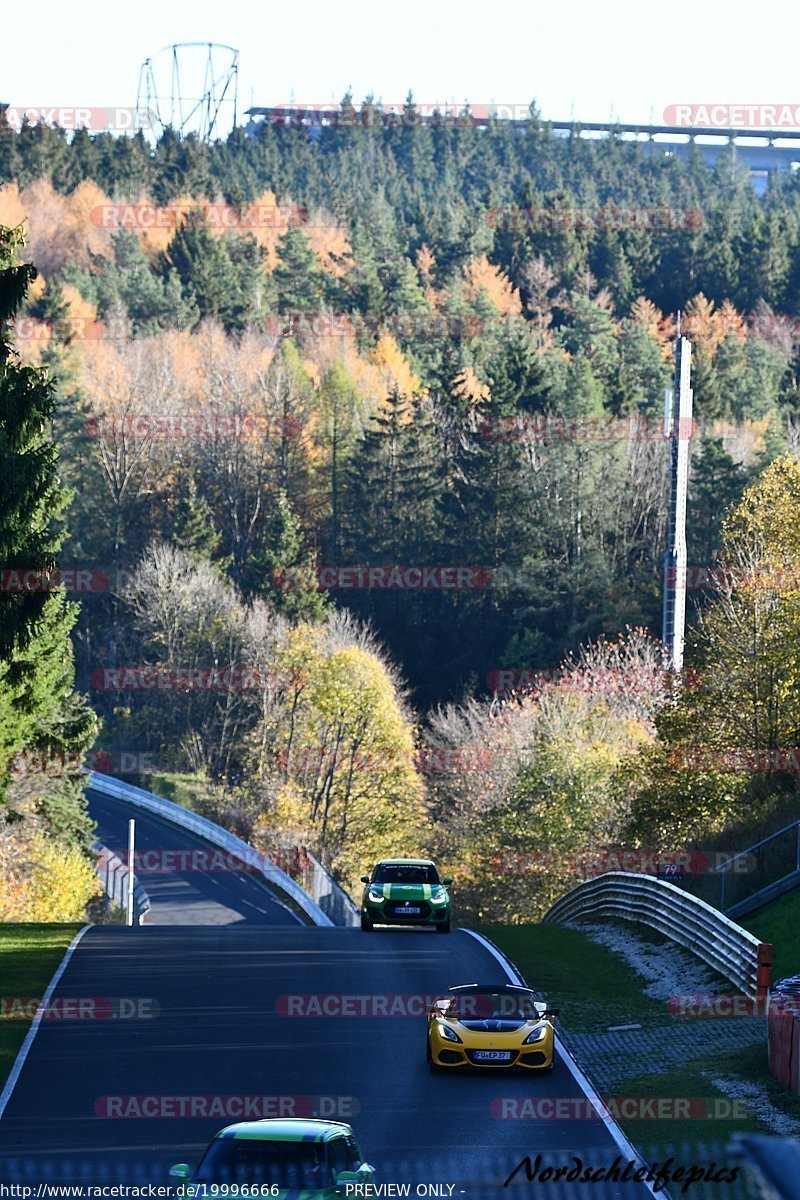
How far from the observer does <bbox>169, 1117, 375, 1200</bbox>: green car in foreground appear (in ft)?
39.6

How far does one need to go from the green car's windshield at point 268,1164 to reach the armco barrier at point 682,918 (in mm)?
11780

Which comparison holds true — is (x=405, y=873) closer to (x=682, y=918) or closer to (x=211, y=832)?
(x=682, y=918)

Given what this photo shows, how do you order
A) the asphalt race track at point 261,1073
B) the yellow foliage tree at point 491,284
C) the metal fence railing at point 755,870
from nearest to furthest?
1. the asphalt race track at point 261,1073
2. the metal fence railing at point 755,870
3. the yellow foliage tree at point 491,284

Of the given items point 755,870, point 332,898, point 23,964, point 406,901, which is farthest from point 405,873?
point 332,898

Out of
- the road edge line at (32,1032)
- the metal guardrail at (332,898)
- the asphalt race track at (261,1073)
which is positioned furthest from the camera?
the metal guardrail at (332,898)

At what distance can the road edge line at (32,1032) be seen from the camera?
18.3 m

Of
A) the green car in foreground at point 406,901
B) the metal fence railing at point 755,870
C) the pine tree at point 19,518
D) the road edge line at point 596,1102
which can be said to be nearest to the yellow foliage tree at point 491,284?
the metal fence railing at point 755,870

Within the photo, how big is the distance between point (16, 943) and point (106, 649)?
70.4 metres

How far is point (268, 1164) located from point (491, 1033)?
7.44 meters

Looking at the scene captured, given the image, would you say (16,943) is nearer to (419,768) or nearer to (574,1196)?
(574,1196)

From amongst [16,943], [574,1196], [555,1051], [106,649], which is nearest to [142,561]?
[106,649]

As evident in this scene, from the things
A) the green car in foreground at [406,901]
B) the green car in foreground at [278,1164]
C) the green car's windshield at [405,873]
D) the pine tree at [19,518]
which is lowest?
the green car in foreground at [406,901]

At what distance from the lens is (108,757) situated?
8738 cm

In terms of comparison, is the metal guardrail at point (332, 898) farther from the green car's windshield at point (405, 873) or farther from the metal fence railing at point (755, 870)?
the metal fence railing at point (755, 870)
